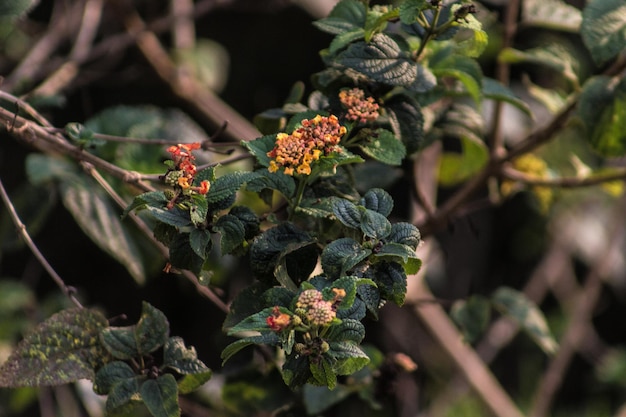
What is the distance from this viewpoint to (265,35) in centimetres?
211

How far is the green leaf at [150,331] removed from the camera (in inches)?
31.3

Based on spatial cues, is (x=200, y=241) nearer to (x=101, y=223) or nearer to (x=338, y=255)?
(x=338, y=255)

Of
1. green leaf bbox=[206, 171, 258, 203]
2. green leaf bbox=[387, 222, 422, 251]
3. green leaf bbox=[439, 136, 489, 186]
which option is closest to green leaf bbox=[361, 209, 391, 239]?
green leaf bbox=[387, 222, 422, 251]

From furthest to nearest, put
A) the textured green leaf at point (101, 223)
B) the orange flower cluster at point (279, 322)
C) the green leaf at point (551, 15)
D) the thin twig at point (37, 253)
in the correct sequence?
the green leaf at point (551, 15) → the textured green leaf at point (101, 223) → the thin twig at point (37, 253) → the orange flower cluster at point (279, 322)

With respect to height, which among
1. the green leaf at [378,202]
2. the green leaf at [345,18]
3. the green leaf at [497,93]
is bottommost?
the green leaf at [497,93]

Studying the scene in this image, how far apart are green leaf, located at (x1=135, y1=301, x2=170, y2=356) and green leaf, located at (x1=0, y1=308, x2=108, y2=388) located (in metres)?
0.05

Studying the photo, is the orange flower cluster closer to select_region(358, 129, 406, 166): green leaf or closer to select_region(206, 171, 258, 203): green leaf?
select_region(206, 171, 258, 203): green leaf

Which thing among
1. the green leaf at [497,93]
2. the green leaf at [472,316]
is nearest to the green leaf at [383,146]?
the green leaf at [497,93]

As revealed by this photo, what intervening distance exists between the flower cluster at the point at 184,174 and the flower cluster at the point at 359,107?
0.54 feet

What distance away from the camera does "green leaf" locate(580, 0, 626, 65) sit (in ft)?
3.07

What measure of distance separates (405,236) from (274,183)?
0.14 meters

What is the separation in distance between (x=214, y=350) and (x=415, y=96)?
1061 millimetres

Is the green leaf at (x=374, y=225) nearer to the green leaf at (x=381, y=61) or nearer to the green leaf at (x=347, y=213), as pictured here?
the green leaf at (x=347, y=213)

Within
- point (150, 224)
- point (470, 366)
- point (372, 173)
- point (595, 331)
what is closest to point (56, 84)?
point (150, 224)
